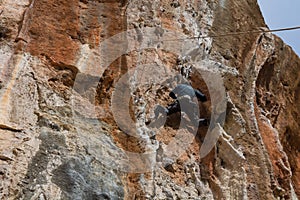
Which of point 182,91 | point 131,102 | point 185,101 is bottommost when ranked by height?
point 131,102

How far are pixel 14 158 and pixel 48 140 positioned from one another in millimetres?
322

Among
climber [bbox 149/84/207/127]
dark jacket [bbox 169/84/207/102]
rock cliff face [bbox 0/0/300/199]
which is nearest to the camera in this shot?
rock cliff face [bbox 0/0/300/199]

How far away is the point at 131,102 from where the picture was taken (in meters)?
4.56

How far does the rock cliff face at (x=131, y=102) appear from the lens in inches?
145

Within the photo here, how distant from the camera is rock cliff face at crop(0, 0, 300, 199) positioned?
368 cm

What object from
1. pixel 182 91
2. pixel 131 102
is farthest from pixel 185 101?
pixel 131 102

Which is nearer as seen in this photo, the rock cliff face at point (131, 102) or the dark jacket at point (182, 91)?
the rock cliff face at point (131, 102)

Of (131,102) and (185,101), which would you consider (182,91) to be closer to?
(185,101)

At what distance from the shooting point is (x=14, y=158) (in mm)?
3457

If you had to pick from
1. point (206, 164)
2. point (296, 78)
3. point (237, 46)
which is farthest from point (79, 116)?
point (296, 78)

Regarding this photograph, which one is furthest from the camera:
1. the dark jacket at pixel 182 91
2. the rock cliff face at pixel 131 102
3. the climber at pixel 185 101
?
the dark jacket at pixel 182 91

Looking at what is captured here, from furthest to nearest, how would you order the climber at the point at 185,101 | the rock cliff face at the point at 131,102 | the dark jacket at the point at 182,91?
the dark jacket at the point at 182,91 → the climber at the point at 185,101 → the rock cliff face at the point at 131,102

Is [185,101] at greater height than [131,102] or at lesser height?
greater

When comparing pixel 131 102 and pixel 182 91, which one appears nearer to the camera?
pixel 131 102
